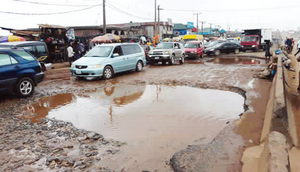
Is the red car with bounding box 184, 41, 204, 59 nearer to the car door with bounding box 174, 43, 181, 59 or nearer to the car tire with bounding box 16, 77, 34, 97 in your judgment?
the car door with bounding box 174, 43, 181, 59

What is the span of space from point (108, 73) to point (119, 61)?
0.99 metres

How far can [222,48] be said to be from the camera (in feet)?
78.3

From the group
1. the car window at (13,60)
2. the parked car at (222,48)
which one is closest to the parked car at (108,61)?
the car window at (13,60)

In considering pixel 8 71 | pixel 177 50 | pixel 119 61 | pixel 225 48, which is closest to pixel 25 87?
pixel 8 71

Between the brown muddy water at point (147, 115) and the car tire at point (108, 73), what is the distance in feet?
6.29

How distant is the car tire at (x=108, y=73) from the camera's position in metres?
10.9

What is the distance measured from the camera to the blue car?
23.1 feet

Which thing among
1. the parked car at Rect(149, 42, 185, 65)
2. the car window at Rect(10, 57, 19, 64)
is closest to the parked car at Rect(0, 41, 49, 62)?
the car window at Rect(10, 57, 19, 64)

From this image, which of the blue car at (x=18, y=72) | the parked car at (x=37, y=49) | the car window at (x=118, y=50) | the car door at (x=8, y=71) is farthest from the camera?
the parked car at (x=37, y=49)

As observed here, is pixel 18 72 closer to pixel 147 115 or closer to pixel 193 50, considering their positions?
pixel 147 115

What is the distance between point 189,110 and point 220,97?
1810mm

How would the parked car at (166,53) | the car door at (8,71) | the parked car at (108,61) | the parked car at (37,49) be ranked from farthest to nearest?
1. the parked car at (166,53)
2. the parked car at (37,49)
3. the parked car at (108,61)
4. the car door at (8,71)

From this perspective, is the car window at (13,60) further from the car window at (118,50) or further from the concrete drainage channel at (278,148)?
the concrete drainage channel at (278,148)

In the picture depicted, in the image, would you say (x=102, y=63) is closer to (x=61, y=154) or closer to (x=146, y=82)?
(x=146, y=82)
